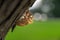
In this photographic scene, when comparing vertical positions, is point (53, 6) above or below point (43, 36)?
above

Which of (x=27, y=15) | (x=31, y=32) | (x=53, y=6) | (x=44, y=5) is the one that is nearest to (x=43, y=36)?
(x=31, y=32)

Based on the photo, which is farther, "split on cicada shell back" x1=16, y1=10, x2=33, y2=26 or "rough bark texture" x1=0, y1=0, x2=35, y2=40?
"split on cicada shell back" x1=16, y1=10, x2=33, y2=26

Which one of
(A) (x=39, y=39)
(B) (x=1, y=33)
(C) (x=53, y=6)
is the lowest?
(B) (x=1, y=33)

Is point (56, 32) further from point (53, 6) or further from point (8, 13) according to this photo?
point (53, 6)

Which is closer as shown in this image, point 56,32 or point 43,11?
point 56,32

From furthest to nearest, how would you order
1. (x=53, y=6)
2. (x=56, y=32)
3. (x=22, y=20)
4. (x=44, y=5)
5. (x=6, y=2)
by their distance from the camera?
(x=44, y=5) < (x=53, y=6) < (x=56, y=32) < (x=22, y=20) < (x=6, y=2)

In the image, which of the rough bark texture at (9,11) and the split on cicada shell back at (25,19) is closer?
the rough bark texture at (9,11)

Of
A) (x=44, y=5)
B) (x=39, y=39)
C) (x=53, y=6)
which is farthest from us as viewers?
(x=44, y=5)

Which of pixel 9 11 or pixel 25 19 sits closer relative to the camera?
pixel 9 11
